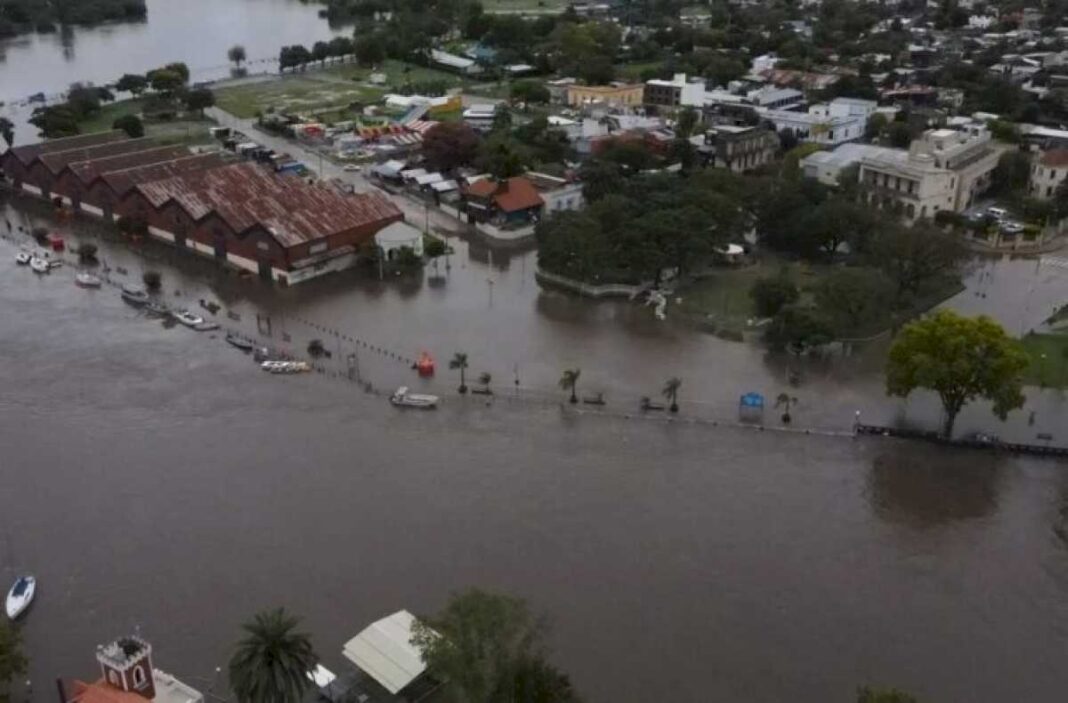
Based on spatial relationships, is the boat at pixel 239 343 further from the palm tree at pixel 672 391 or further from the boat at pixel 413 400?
the palm tree at pixel 672 391

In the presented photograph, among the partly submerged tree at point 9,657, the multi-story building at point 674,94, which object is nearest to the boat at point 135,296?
the partly submerged tree at point 9,657

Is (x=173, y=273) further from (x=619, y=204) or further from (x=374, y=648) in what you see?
(x=374, y=648)

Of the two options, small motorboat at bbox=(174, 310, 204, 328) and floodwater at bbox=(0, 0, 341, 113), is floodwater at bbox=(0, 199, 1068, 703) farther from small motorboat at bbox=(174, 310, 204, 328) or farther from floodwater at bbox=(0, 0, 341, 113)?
floodwater at bbox=(0, 0, 341, 113)

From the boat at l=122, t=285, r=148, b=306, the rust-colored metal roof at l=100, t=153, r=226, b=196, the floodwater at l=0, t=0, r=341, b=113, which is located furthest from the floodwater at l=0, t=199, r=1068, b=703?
the floodwater at l=0, t=0, r=341, b=113

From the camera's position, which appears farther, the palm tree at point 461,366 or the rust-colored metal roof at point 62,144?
the rust-colored metal roof at point 62,144

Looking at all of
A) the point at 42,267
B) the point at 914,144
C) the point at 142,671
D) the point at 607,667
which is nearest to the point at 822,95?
the point at 914,144

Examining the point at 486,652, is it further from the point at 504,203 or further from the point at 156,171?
the point at 156,171
